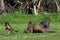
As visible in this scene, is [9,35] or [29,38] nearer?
[29,38]

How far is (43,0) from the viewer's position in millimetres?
22484

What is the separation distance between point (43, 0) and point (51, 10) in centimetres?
100

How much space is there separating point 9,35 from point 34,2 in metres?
8.60

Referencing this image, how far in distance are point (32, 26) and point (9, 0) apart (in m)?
11.3

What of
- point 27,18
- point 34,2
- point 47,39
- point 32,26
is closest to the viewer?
point 47,39

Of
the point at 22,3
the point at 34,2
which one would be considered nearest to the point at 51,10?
the point at 22,3

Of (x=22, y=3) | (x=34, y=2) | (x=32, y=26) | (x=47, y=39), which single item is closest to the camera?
(x=47, y=39)

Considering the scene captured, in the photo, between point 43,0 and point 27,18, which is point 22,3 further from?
point 27,18

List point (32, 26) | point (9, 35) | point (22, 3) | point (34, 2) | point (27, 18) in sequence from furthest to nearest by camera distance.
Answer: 1. point (22, 3)
2. point (34, 2)
3. point (27, 18)
4. point (32, 26)
5. point (9, 35)

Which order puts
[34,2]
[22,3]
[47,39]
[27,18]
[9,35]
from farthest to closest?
[22,3] → [34,2] → [27,18] → [9,35] → [47,39]

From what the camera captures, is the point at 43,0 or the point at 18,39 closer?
the point at 18,39

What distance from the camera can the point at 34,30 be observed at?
11.3 metres

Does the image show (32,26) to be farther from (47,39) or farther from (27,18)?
(27,18)

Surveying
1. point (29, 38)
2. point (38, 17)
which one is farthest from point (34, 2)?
point (29, 38)
